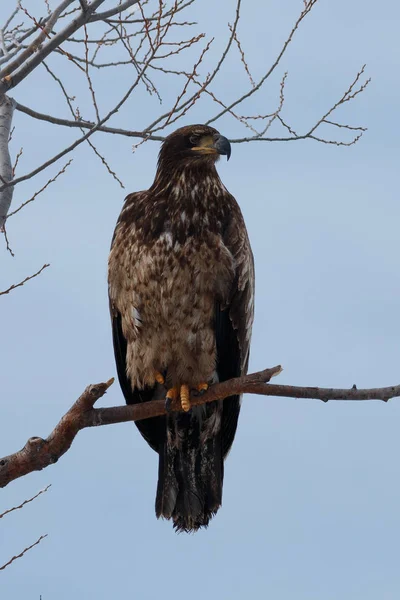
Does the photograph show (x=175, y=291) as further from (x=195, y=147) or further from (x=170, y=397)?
(x=195, y=147)

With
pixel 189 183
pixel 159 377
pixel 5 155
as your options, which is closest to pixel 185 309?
pixel 159 377

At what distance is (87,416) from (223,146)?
202cm

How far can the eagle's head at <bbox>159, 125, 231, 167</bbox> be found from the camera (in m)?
6.14

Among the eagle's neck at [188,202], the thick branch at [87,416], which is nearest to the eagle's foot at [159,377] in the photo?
the thick branch at [87,416]

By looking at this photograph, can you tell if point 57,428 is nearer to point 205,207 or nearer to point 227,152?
point 205,207

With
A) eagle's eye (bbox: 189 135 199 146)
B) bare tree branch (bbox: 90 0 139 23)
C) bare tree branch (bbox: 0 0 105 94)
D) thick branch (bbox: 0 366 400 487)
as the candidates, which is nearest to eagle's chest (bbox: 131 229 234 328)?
thick branch (bbox: 0 366 400 487)

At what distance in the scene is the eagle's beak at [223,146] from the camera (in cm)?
609

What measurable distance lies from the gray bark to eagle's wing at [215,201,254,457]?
149 centimetres

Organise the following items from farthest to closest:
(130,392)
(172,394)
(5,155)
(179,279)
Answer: (5,155) < (130,392) < (172,394) < (179,279)

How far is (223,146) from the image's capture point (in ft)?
20.0

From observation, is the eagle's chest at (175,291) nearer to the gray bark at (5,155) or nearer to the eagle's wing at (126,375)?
the eagle's wing at (126,375)

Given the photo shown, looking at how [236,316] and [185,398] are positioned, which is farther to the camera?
[236,316]

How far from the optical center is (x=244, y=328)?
5.98 metres

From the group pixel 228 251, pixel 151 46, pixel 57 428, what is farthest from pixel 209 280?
pixel 151 46
